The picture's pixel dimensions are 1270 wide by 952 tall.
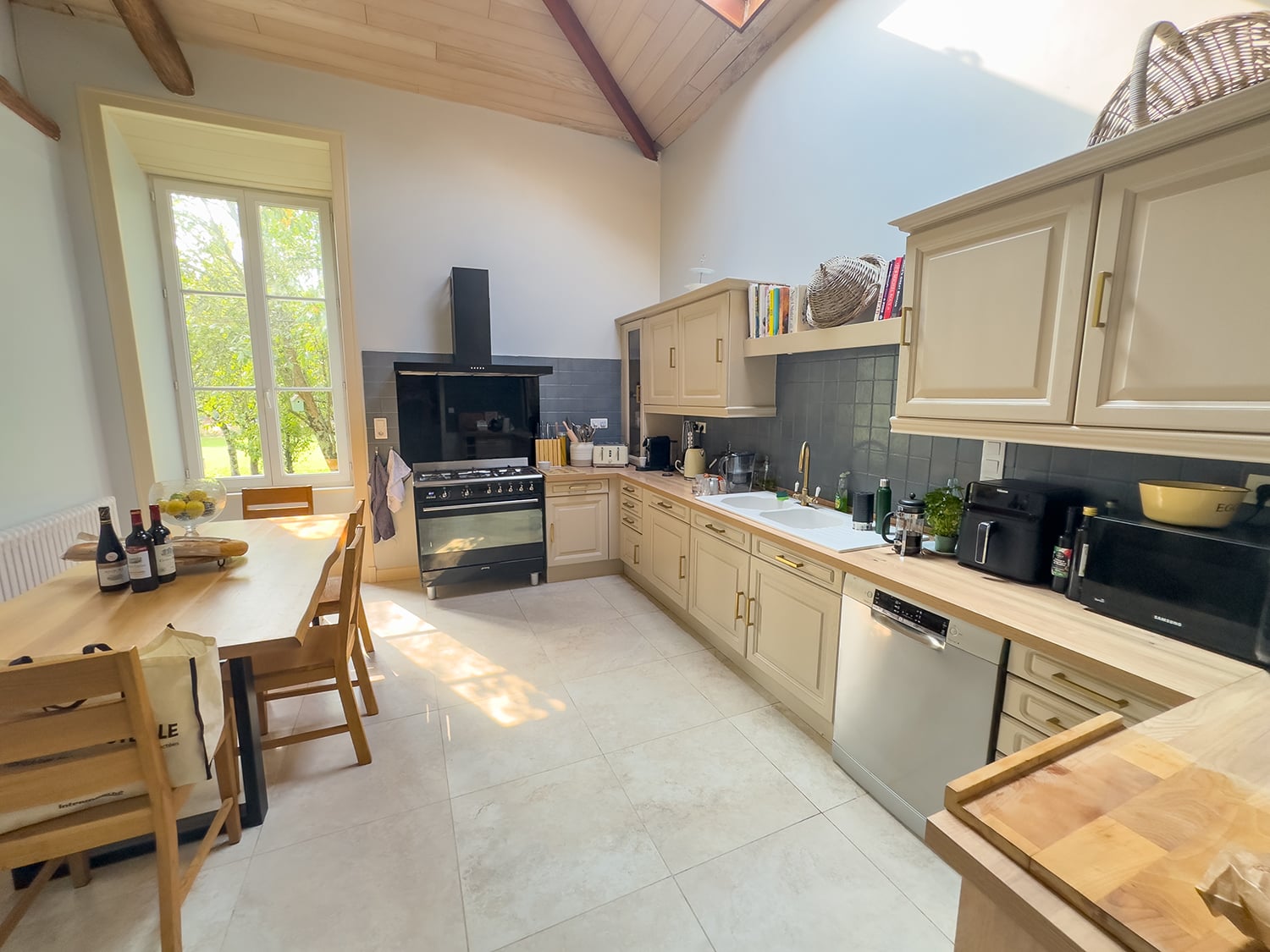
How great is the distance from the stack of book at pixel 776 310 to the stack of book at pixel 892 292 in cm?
43

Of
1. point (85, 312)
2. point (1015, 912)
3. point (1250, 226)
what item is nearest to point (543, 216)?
point (85, 312)

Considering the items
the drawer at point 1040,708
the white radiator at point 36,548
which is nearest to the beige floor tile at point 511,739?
the drawer at point 1040,708

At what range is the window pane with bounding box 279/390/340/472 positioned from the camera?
3.74 metres

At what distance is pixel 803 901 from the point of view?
143 centimetres

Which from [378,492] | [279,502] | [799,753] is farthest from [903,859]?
[378,492]

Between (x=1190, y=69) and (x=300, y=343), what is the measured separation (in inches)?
176

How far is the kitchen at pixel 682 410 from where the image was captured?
1.39 metres

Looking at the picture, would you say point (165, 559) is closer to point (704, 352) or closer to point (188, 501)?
point (188, 501)

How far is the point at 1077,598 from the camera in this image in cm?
144

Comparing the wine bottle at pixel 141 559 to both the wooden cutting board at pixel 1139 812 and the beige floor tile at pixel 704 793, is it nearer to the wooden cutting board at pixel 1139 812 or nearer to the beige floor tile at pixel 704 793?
the beige floor tile at pixel 704 793

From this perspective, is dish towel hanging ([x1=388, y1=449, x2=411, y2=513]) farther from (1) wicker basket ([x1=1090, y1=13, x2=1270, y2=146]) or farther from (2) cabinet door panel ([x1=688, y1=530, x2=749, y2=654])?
(1) wicker basket ([x1=1090, y1=13, x2=1270, y2=146])

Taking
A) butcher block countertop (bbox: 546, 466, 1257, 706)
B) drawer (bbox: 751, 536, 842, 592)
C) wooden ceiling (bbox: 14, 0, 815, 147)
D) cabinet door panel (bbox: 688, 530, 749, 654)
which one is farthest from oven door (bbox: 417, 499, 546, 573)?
wooden ceiling (bbox: 14, 0, 815, 147)

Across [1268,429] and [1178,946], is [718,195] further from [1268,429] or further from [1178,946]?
[1178,946]

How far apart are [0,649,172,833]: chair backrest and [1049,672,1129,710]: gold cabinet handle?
206 centimetres
